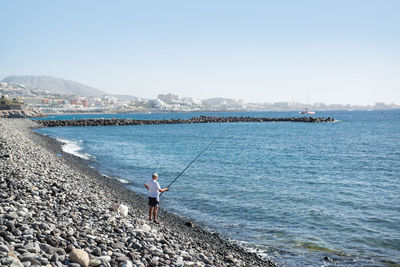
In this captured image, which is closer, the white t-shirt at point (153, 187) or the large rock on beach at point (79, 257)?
the large rock on beach at point (79, 257)

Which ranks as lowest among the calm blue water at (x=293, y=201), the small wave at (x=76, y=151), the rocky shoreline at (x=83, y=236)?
the calm blue water at (x=293, y=201)

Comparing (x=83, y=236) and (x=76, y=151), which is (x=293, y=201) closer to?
(x=83, y=236)

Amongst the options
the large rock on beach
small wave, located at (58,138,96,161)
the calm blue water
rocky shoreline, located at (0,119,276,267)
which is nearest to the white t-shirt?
rocky shoreline, located at (0,119,276,267)

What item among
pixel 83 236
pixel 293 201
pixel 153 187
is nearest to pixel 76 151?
pixel 293 201

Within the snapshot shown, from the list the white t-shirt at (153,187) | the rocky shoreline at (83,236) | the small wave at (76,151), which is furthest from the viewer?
the small wave at (76,151)

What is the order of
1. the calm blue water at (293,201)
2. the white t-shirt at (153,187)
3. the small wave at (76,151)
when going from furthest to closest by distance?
the small wave at (76,151), the white t-shirt at (153,187), the calm blue water at (293,201)

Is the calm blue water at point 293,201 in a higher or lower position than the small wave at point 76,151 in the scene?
lower

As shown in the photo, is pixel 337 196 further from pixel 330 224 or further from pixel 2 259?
pixel 2 259

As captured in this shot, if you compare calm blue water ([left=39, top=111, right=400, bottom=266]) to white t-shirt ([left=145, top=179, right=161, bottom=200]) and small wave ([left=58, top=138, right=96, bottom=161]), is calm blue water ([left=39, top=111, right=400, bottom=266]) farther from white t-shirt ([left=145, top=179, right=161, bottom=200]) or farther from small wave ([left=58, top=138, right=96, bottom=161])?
white t-shirt ([left=145, top=179, right=161, bottom=200])

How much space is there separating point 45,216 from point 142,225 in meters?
2.48

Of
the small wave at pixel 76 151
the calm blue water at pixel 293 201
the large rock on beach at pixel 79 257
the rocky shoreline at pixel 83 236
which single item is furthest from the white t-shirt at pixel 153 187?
the small wave at pixel 76 151

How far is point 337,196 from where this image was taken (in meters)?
15.6

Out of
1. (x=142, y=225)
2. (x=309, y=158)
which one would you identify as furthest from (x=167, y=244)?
(x=309, y=158)

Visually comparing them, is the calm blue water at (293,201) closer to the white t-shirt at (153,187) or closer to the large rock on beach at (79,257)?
the white t-shirt at (153,187)
